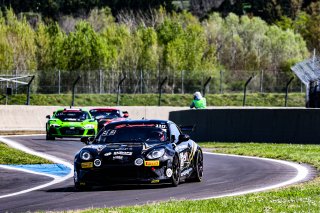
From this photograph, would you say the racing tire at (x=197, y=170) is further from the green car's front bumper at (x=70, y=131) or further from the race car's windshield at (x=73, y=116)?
the race car's windshield at (x=73, y=116)

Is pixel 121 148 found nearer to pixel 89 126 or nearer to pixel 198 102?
pixel 198 102

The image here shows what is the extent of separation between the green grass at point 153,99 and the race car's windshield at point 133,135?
47195 mm

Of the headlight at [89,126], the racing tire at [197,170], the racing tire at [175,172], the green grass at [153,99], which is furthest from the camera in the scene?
the green grass at [153,99]

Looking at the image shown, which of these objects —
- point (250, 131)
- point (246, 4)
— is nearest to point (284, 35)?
→ point (246, 4)

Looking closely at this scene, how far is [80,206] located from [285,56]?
3329 inches

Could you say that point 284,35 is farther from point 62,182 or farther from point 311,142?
point 62,182

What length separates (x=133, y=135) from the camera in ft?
59.4

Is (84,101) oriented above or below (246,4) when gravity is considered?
below

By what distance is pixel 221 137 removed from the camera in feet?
111

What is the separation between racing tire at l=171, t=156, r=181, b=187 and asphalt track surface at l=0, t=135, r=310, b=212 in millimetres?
114

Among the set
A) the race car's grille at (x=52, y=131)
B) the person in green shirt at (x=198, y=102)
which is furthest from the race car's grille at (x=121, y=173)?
the race car's grille at (x=52, y=131)

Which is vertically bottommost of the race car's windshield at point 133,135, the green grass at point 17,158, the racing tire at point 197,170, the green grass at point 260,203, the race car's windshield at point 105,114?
the race car's windshield at point 105,114

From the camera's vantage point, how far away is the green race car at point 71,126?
37.8 m

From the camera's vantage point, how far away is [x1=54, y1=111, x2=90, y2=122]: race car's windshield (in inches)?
1516
